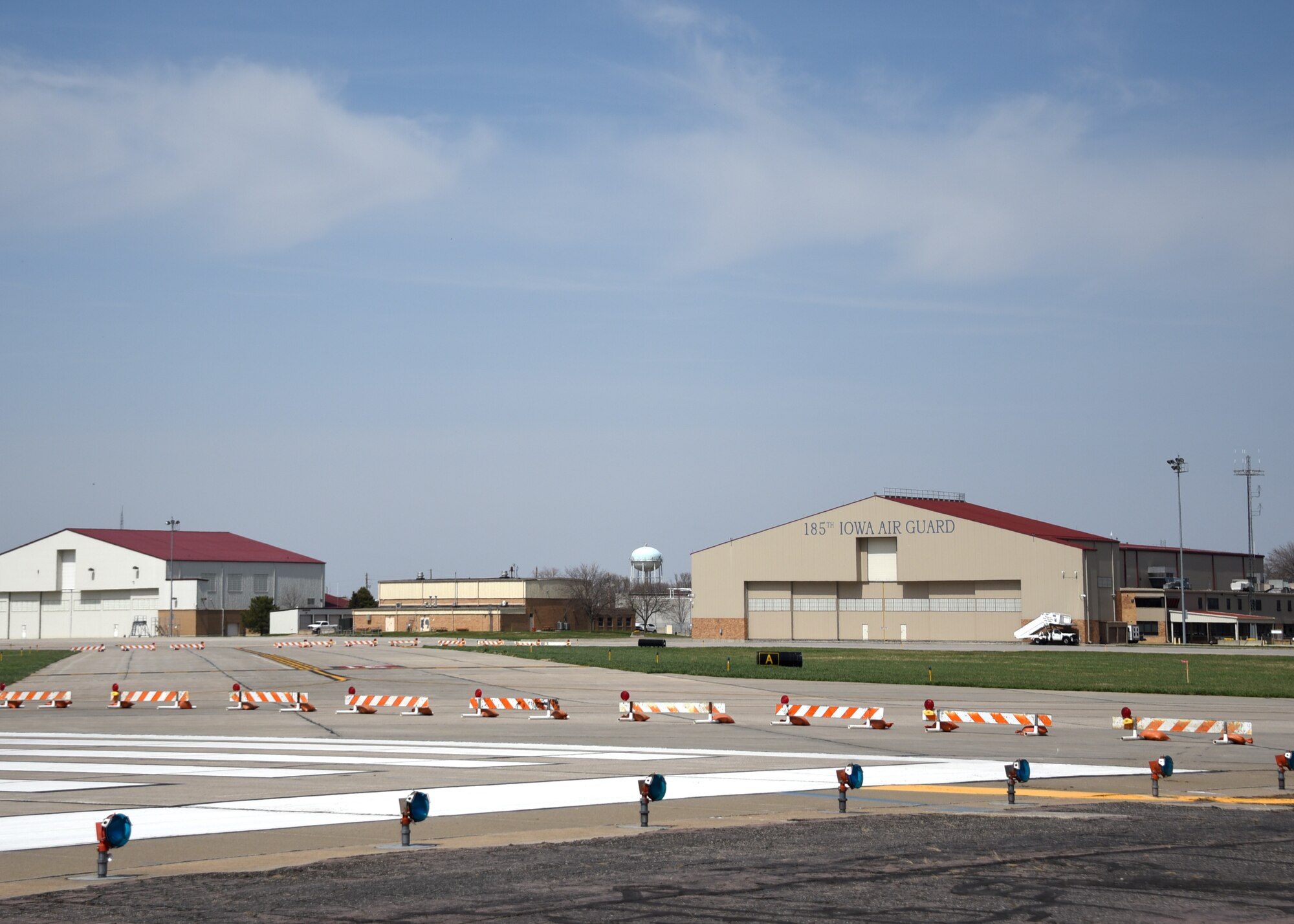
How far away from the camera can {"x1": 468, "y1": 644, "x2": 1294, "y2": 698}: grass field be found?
3931 centimetres

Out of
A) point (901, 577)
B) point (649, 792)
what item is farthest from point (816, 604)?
point (649, 792)

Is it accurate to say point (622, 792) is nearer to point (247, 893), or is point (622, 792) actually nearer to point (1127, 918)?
point (247, 893)

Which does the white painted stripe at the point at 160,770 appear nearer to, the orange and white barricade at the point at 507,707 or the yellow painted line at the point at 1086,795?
the yellow painted line at the point at 1086,795

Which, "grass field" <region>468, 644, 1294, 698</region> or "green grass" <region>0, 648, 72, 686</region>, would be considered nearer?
"grass field" <region>468, 644, 1294, 698</region>

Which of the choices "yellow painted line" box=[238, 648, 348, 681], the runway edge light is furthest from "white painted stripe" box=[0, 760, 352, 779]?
"yellow painted line" box=[238, 648, 348, 681]

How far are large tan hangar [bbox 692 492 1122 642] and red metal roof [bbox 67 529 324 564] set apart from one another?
164ft

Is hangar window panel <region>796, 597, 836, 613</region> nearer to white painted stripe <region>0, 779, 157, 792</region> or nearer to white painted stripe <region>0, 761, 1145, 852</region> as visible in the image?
white painted stripe <region>0, 761, 1145, 852</region>

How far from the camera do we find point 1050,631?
83250mm

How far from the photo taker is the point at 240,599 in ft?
404

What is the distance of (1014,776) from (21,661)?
54.1 meters

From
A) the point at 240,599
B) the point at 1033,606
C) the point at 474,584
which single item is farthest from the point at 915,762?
the point at 474,584

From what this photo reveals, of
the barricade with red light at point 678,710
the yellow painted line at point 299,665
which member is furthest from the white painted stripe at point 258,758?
the yellow painted line at point 299,665

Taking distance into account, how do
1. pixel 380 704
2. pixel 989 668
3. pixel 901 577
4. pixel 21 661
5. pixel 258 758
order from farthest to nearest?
1. pixel 901 577
2. pixel 21 661
3. pixel 989 668
4. pixel 380 704
5. pixel 258 758

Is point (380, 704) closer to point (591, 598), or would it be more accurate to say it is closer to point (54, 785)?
point (54, 785)
